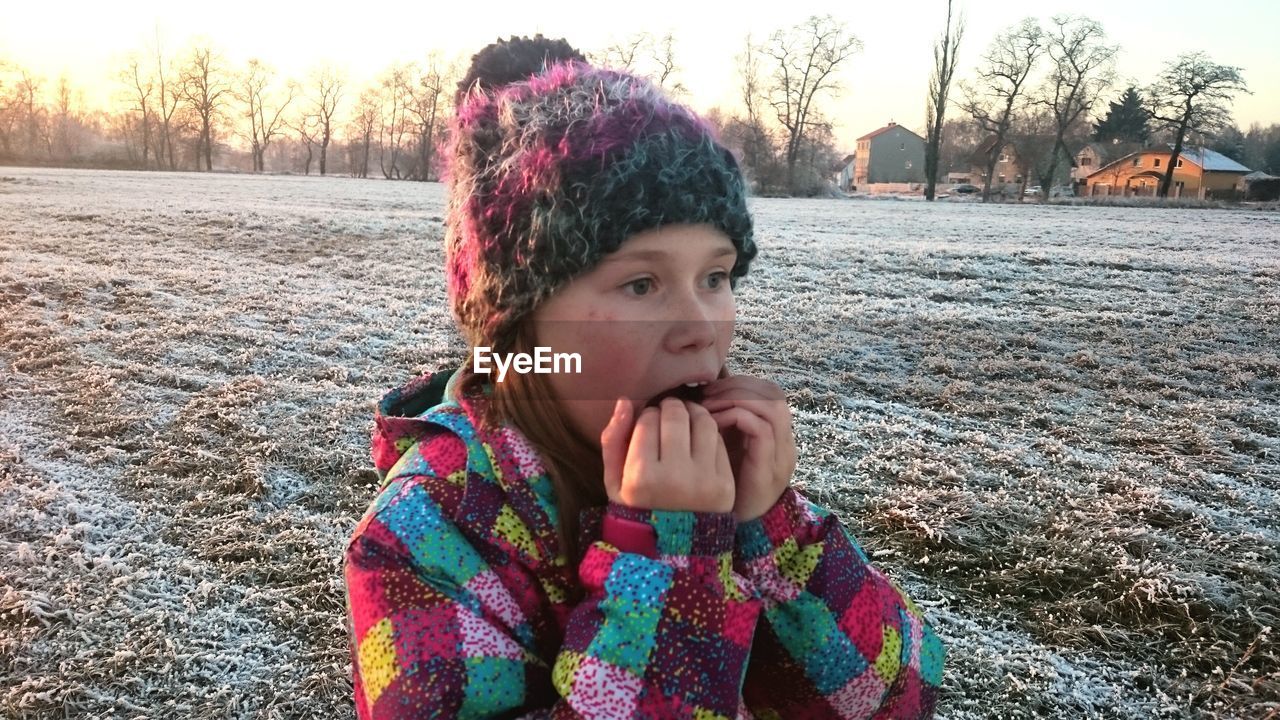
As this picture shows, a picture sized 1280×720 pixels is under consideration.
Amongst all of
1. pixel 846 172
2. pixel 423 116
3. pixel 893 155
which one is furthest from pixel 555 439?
→ pixel 846 172

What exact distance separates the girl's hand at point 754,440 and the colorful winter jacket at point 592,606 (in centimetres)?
6

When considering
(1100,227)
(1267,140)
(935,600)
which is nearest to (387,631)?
(935,600)

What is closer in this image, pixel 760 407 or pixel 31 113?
pixel 760 407

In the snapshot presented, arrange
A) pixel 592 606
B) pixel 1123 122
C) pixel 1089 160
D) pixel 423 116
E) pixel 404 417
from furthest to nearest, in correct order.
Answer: pixel 1089 160 → pixel 1123 122 → pixel 423 116 → pixel 404 417 → pixel 592 606

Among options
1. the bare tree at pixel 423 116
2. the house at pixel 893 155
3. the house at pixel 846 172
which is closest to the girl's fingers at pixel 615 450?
the bare tree at pixel 423 116

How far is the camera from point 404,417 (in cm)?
153

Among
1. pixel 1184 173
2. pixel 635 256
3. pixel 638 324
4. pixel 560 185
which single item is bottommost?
pixel 638 324

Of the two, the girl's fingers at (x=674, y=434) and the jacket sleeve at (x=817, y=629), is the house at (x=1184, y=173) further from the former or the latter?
the girl's fingers at (x=674, y=434)

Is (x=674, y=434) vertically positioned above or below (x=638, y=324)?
below

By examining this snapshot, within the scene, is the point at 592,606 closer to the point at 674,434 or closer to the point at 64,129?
the point at 674,434

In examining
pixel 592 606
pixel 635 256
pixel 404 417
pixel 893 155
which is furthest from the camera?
pixel 893 155

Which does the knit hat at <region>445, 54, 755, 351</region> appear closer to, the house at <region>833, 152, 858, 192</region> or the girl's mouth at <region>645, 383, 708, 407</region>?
the girl's mouth at <region>645, 383, 708, 407</region>

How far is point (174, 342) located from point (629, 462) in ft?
22.3

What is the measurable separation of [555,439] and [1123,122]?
78380 millimetres
